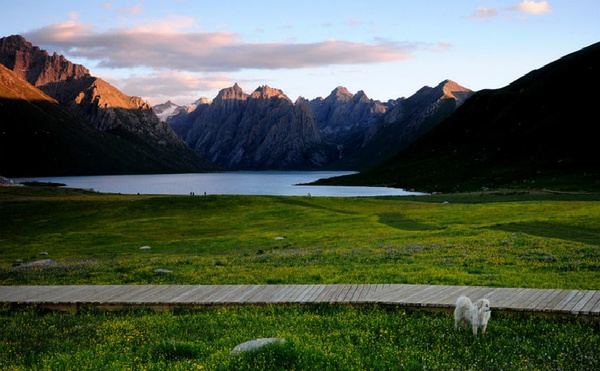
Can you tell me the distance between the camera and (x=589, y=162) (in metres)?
157

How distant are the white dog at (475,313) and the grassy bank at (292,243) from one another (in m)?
6.72

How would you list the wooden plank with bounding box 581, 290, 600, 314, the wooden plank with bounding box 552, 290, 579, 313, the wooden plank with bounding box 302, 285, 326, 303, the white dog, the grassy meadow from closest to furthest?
the grassy meadow, the white dog, the wooden plank with bounding box 581, 290, 600, 314, the wooden plank with bounding box 552, 290, 579, 313, the wooden plank with bounding box 302, 285, 326, 303

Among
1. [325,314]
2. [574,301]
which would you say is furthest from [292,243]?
[574,301]

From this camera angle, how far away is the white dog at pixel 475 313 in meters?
14.3

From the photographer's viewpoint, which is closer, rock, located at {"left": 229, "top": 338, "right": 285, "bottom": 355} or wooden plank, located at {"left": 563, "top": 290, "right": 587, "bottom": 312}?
rock, located at {"left": 229, "top": 338, "right": 285, "bottom": 355}

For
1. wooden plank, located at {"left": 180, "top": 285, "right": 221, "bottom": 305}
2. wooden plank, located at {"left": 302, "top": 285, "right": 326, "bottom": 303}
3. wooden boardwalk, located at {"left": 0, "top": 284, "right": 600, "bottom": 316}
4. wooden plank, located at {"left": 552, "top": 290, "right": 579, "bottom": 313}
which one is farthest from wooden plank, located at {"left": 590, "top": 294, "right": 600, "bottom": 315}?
wooden plank, located at {"left": 180, "top": 285, "right": 221, "bottom": 305}

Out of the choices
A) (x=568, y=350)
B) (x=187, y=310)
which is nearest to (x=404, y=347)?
(x=568, y=350)

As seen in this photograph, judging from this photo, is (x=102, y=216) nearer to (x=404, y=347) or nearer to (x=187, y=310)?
(x=187, y=310)

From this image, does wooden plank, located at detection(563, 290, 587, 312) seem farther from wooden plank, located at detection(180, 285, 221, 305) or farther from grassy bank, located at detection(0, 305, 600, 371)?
wooden plank, located at detection(180, 285, 221, 305)

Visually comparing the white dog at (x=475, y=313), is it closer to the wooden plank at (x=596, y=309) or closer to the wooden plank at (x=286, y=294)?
the wooden plank at (x=596, y=309)

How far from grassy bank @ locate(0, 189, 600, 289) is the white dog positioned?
672 centimetres

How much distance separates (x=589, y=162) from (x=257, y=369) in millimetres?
173957

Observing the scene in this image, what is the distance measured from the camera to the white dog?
14305 mm

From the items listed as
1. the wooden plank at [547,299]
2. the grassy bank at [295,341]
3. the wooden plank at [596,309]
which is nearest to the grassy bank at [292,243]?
the wooden plank at [547,299]
